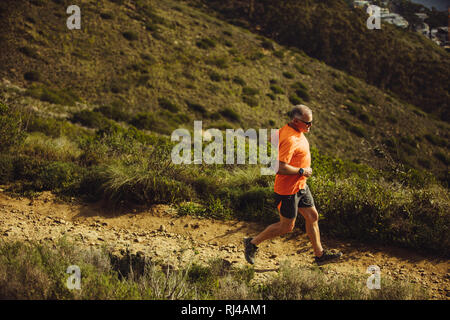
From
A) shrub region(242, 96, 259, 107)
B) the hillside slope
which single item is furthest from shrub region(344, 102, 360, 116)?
shrub region(242, 96, 259, 107)

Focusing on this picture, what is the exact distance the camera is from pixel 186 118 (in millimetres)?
19156

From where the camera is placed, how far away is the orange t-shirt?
11.5 ft

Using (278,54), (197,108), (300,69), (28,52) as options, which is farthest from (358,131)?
(28,52)

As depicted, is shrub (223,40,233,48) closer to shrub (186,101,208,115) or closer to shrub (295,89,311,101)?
shrub (295,89,311,101)

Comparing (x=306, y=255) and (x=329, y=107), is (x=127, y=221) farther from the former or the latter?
(x=329, y=107)

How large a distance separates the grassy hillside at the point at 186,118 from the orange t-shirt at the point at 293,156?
174cm

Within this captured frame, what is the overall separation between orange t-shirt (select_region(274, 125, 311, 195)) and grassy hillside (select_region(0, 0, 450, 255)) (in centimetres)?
174

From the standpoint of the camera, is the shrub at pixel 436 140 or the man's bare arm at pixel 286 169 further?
the shrub at pixel 436 140

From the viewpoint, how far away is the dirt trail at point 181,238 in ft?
13.4

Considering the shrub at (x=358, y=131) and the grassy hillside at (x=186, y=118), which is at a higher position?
the grassy hillside at (x=186, y=118)

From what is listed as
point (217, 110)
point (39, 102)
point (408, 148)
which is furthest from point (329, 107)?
point (39, 102)

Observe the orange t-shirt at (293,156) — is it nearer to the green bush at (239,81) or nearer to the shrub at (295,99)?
the shrub at (295,99)

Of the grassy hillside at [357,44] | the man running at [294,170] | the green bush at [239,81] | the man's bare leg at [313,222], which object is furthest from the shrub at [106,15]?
the man's bare leg at [313,222]
